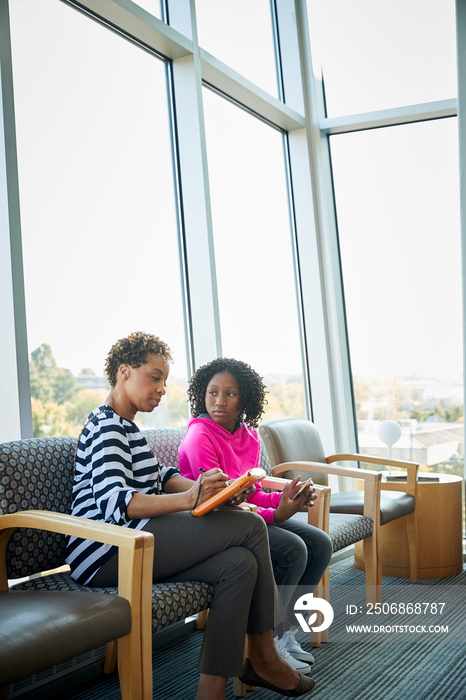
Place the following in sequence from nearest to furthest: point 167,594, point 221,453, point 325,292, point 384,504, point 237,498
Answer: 1. point 167,594
2. point 237,498
3. point 221,453
4. point 384,504
5. point 325,292

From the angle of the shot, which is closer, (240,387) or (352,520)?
(240,387)

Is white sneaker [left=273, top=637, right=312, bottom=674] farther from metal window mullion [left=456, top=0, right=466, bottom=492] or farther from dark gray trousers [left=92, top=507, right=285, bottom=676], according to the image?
metal window mullion [left=456, top=0, right=466, bottom=492]

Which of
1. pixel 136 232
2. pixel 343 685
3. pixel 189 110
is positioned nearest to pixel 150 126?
pixel 189 110

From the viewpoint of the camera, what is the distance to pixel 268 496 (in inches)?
94.3

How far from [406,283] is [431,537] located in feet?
5.35

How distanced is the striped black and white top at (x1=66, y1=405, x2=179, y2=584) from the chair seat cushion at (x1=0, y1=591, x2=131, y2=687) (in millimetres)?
188

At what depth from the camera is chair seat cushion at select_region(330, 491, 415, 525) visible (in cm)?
292

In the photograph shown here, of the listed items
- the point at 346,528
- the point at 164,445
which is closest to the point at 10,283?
the point at 164,445

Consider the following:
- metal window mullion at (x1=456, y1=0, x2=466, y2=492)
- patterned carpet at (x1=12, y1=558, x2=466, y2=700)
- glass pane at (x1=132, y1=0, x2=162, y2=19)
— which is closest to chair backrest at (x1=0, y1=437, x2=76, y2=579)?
patterned carpet at (x1=12, y1=558, x2=466, y2=700)

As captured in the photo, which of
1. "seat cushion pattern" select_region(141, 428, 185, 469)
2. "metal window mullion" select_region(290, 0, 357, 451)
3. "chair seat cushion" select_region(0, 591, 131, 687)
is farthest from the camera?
"metal window mullion" select_region(290, 0, 357, 451)

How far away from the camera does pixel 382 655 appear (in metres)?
2.37

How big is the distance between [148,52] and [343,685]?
2.89m

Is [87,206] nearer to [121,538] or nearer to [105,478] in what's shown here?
[105,478]

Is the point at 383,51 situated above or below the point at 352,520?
above
